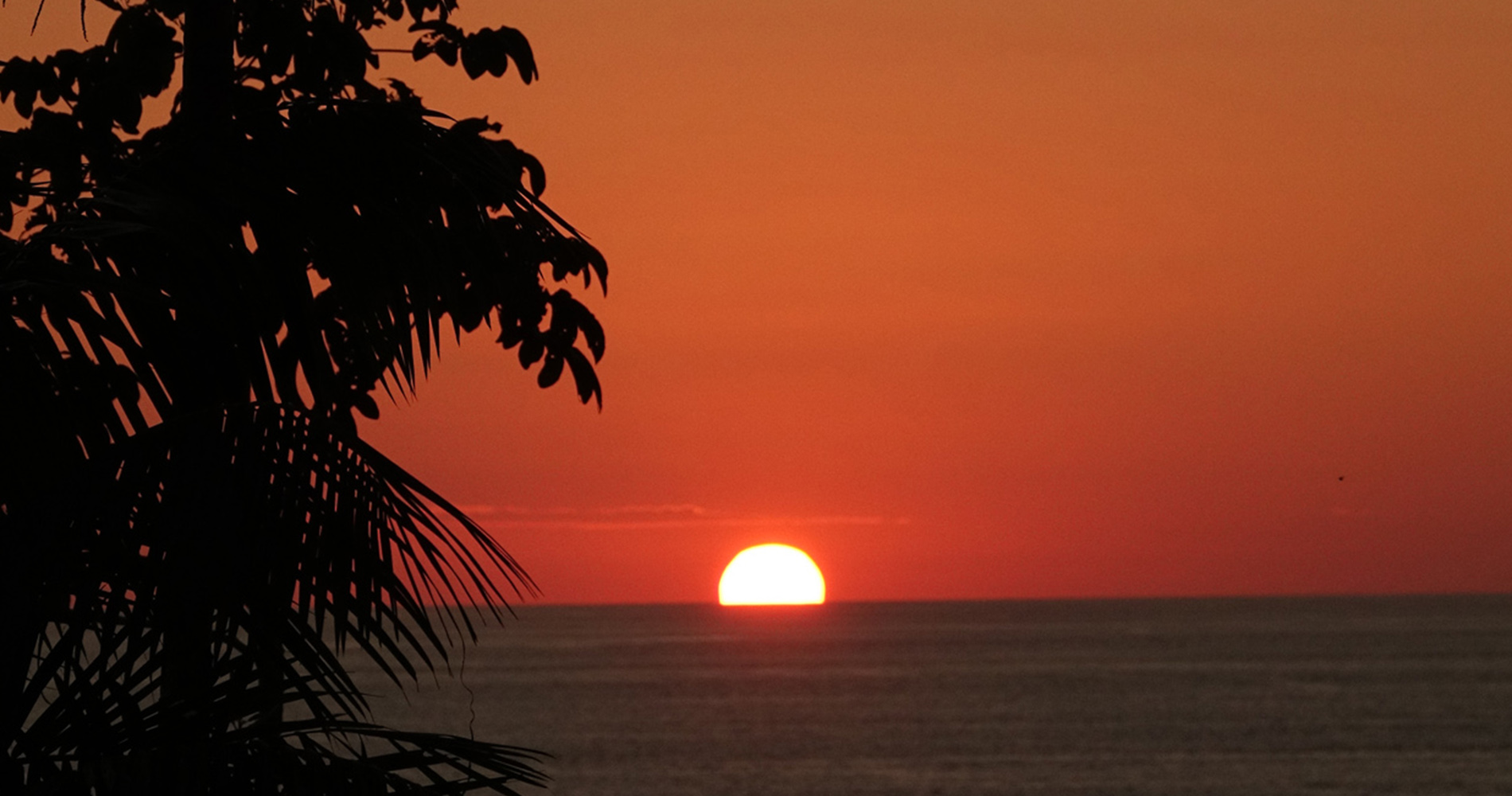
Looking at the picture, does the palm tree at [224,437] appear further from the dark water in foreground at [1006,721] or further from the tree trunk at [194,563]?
the dark water in foreground at [1006,721]

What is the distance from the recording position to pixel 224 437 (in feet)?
14.8

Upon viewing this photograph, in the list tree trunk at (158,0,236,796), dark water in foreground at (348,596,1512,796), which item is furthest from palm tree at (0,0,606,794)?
dark water in foreground at (348,596,1512,796)

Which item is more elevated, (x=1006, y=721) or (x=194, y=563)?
(x=1006, y=721)

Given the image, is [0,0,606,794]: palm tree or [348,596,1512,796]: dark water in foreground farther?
[348,596,1512,796]: dark water in foreground

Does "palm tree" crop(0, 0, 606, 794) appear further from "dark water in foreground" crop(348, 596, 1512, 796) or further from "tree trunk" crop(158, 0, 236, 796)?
"dark water in foreground" crop(348, 596, 1512, 796)

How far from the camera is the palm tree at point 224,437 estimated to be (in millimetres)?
4441

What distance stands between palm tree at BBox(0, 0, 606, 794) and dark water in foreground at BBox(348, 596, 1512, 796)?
56635 millimetres

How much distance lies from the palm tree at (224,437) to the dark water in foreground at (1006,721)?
56635 mm

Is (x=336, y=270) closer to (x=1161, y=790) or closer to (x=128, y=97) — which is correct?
(x=128, y=97)

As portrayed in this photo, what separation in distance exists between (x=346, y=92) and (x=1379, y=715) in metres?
90.8

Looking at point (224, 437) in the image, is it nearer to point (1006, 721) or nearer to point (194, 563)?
point (194, 563)

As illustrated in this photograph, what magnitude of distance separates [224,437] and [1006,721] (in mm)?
87158

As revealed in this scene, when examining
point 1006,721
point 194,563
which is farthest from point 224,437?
point 1006,721

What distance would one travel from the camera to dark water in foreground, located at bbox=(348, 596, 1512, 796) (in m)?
64.4
